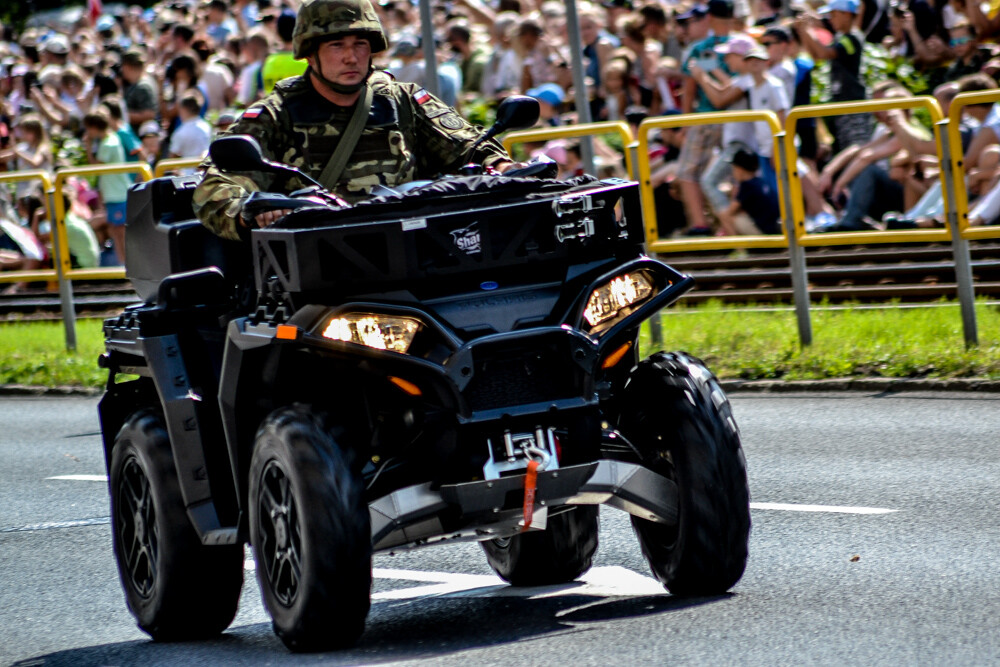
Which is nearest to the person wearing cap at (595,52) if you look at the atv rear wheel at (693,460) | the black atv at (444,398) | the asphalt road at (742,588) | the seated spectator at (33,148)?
the seated spectator at (33,148)

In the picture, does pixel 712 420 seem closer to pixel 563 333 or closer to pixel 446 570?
pixel 563 333

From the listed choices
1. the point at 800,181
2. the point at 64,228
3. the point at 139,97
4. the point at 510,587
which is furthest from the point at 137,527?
the point at 139,97

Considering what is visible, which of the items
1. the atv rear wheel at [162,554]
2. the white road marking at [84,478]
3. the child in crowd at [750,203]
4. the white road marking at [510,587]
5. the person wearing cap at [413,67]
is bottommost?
the white road marking at [84,478]

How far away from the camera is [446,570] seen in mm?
7191

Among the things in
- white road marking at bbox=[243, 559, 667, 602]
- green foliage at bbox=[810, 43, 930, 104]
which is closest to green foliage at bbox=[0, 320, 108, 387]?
green foliage at bbox=[810, 43, 930, 104]

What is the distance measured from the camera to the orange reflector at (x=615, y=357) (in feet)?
18.2

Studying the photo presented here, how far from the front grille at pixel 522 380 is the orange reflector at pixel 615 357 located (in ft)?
0.94

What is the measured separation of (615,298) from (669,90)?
35.1 feet

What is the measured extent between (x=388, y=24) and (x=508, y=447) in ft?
57.7

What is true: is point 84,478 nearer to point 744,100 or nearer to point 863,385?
point 863,385

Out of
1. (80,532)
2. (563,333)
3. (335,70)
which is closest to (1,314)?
(80,532)

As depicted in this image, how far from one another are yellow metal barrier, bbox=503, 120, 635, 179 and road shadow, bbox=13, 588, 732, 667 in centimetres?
724

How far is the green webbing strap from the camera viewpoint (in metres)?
6.06

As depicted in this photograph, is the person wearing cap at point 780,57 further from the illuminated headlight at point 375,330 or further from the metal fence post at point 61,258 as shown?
the illuminated headlight at point 375,330
